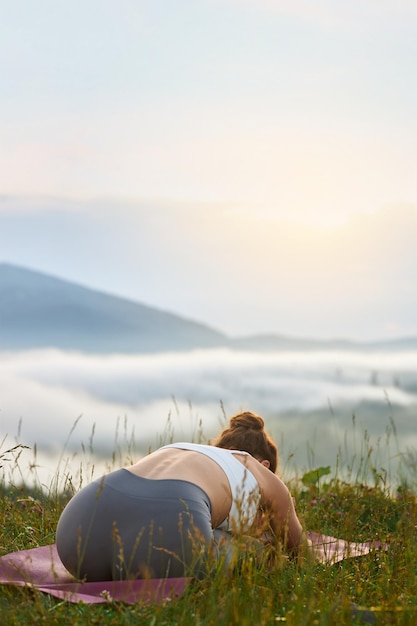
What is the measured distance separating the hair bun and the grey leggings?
2.74 feet

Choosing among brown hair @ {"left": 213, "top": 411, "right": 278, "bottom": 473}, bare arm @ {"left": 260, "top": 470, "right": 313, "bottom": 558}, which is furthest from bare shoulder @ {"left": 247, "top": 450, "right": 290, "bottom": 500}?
brown hair @ {"left": 213, "top": 411, "right": 278, "bottom": 473}

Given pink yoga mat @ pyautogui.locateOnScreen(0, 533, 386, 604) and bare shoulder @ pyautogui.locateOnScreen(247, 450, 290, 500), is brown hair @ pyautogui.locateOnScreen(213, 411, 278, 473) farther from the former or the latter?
pink yoga mat @ pyautogui.locateOnScreen(0, 533, 386, 604)

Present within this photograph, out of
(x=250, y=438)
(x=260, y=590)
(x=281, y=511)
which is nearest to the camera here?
(x=260, y=590)

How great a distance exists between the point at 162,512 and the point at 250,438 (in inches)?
39.4

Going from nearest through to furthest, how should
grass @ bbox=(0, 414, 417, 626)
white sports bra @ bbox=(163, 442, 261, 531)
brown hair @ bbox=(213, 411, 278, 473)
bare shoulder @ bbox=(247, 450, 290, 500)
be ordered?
grass @ bbox=(0, 414, 417, 626), white sports bra @ bbox=(163, 442, 261, 531), bare shoulder @ bbox=(247, 450, 290, 500), brown hair @ bbox=(213, 411, 278, 473)

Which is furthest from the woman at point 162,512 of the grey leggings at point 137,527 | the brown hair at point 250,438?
the brown hair at point 250,438

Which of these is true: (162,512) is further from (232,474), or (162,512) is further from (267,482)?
(267,482)

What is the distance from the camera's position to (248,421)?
4.62 metres

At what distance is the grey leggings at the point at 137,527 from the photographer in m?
3.65

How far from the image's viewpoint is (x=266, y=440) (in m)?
4.61

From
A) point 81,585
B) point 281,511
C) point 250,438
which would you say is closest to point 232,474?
point 281,511

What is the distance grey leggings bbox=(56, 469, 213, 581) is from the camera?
12.0 feet

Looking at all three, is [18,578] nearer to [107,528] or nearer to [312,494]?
[107,528]

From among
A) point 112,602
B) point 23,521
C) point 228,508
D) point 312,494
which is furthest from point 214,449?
point 312,494
